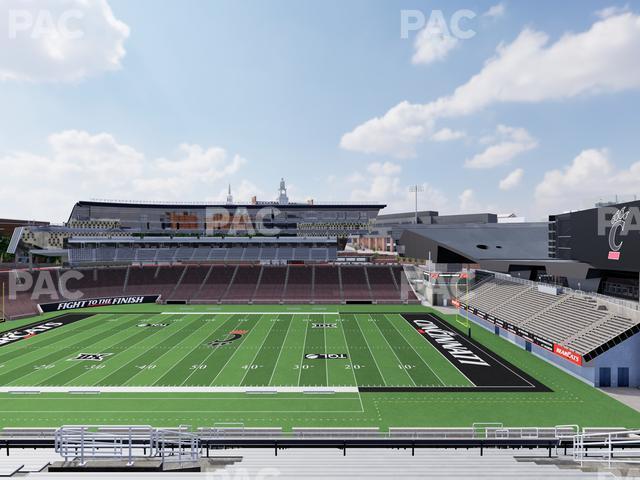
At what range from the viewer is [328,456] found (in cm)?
1032

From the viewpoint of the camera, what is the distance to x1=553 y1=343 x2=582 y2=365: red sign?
69.4 ft

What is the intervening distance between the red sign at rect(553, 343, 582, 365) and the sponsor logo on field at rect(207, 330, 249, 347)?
23.1m

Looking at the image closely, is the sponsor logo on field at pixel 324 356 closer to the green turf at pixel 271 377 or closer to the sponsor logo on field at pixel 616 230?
the green turf at pixel 271 377

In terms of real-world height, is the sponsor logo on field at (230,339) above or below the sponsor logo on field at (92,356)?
above

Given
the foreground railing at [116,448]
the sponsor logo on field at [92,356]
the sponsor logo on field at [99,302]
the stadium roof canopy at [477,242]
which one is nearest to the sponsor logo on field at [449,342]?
the stadium roof canopy at [477,242]

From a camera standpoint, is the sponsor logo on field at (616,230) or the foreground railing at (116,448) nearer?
the foreground railing at (116,448)

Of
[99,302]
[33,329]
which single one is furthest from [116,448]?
[99,302]

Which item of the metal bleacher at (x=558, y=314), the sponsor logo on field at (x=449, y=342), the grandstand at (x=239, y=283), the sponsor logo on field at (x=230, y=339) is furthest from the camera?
the grandstand at (x=239, y=283)

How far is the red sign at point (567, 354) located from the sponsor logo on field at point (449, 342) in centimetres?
430

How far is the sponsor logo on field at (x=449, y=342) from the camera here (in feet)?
81.8

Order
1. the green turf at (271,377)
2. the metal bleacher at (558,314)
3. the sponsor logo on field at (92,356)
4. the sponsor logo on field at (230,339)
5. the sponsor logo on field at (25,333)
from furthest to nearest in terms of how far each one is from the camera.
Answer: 1. the sponsor logo on field at (25,333)
2. the sponsor logo on field at (230,339)
3. the sponsor logo on field at (92,356)
4. the metal bleacher at (558,314)
5. the green turf at (271,377)

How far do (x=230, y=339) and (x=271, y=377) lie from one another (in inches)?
Result: 373

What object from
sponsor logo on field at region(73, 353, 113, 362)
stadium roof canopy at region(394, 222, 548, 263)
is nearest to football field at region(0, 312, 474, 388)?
sponsor logo on field at region(73, 353, 113, 362)


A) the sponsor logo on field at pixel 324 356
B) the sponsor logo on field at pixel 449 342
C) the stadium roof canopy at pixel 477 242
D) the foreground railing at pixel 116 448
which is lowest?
the sponsor logo on field at pixel 324 356
